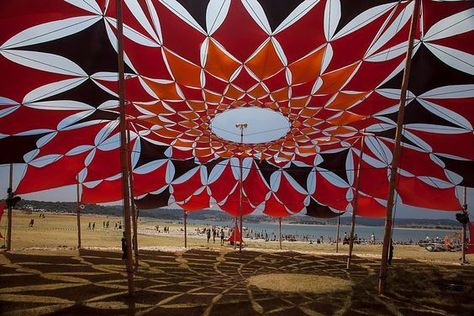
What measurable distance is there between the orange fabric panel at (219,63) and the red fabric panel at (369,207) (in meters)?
18.0

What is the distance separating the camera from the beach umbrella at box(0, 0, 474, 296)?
10859 millimetres

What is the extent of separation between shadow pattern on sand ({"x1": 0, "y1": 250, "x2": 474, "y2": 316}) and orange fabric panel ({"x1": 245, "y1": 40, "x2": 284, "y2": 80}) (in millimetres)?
8372

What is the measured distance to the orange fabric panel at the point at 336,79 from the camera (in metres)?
13.4

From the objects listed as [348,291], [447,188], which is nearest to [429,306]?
[348,291]

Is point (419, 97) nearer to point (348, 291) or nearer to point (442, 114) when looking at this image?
point (442, 114)

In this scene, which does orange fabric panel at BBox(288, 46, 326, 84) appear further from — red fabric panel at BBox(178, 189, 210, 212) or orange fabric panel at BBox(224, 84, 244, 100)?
red fabric panel at BBox(178, 189, 210, 212)

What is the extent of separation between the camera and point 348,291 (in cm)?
1249

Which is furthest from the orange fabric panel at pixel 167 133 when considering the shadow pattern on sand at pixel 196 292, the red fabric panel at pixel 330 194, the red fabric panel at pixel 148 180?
the red fabric panel at pixel 330 194

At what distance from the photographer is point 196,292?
11.8 meters

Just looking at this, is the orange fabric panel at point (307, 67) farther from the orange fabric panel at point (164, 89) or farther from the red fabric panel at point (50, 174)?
the red fabric panel at point (50, 174)

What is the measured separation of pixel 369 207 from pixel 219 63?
19.8 m

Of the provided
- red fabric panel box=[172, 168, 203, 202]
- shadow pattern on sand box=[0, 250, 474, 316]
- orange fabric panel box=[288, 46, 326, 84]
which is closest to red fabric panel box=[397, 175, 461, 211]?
shadow pattern on sand box=[0, 250, 474, 316]

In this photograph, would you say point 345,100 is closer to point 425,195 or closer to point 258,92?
point 258,92

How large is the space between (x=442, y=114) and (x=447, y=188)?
9.63 m
